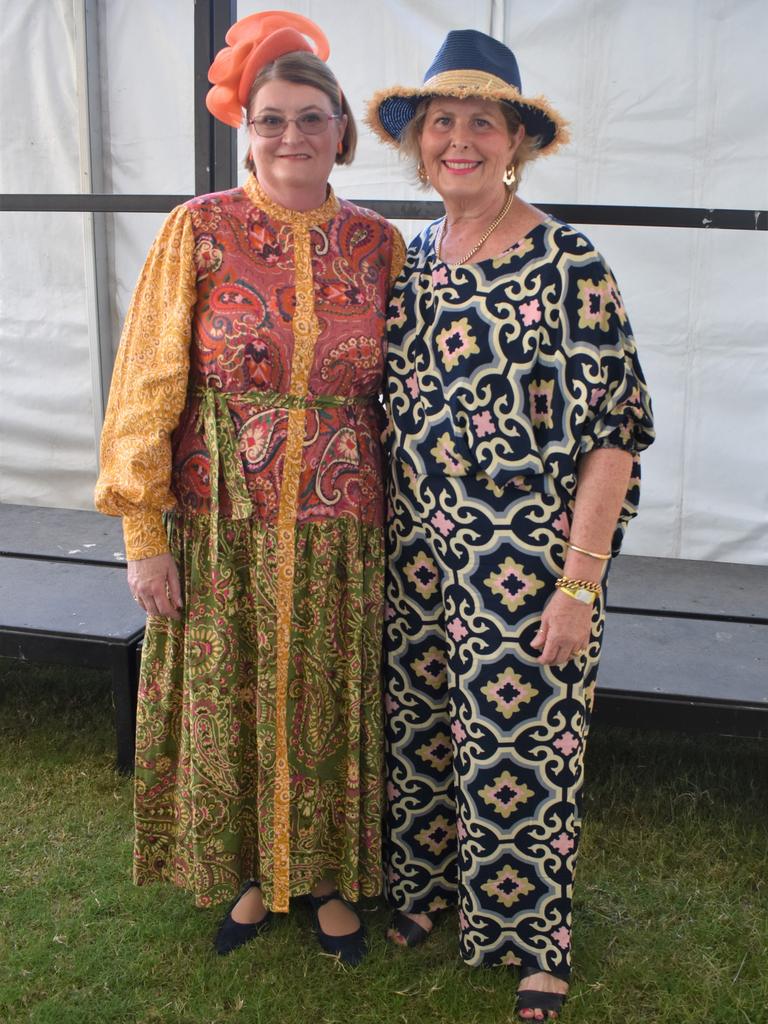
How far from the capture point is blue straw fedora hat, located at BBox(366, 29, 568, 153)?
1.64m

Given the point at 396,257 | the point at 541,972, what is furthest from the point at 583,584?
the point at 541,972

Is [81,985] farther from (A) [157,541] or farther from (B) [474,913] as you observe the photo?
(A) [157,541]

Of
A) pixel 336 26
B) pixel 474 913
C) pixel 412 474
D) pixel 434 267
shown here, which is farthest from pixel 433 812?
pixel 336 26

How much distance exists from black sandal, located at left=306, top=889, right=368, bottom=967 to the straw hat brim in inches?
62.3

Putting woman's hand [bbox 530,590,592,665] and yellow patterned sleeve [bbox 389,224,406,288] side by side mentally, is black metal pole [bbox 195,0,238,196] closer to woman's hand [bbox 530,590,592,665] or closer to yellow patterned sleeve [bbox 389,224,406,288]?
yellow patterned sleeve [bbox 389,224,406,288]

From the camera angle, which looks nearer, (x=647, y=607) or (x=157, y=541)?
(x=157, y=541)

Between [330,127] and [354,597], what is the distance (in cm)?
86

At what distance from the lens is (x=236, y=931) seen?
82.5 inches

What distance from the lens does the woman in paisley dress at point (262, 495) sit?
174 cm

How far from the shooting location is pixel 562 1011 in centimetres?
192

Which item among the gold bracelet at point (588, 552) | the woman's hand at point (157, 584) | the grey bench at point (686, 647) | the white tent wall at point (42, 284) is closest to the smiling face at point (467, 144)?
the gold bracelet at point (588, 552)

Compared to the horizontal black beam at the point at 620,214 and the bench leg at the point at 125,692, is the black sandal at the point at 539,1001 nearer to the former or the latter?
the bench leg at the point at 125,692

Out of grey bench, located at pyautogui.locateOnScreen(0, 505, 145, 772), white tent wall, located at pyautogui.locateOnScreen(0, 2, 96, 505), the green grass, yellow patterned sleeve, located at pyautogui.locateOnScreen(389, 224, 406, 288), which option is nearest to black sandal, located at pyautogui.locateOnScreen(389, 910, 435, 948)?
the green grass

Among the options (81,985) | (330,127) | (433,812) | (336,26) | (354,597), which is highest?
(336,26)
